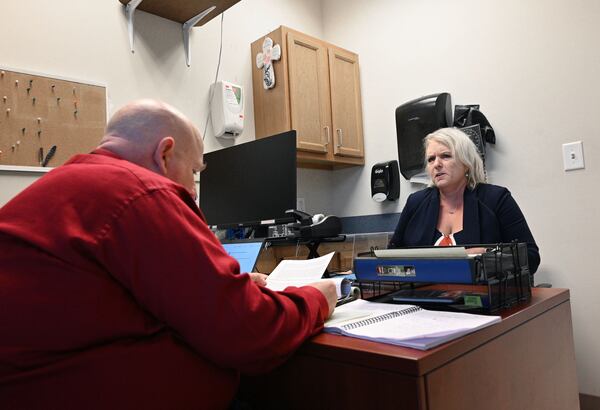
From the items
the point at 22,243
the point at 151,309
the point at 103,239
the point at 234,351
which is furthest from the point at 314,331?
the point at 22,243

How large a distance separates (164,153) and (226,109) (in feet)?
6.27

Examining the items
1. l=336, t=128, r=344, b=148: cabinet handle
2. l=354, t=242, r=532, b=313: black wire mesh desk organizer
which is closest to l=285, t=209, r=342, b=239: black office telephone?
l=354, t=242, r=532, b=313: black wire mesh desk organizer

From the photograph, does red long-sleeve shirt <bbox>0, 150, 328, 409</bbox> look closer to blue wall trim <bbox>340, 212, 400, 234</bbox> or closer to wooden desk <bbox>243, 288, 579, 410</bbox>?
wooden desk <bbox>243, 288, 579, 410</bbox>

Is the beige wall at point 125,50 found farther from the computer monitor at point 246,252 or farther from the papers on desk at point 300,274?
the papers on desk at point 300,274

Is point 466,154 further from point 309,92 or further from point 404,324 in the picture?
point 404,324

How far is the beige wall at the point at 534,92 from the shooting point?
91.1 inches

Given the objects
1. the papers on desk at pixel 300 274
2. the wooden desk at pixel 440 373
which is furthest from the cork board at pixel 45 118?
the wooden desk at pixel 440 373

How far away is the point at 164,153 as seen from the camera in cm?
88

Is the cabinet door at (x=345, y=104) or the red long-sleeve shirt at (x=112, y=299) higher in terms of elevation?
the cabinet door at (x=345, y=104)

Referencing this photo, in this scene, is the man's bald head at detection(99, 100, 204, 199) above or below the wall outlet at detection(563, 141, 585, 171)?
below

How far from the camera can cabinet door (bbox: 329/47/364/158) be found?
3.20 metres

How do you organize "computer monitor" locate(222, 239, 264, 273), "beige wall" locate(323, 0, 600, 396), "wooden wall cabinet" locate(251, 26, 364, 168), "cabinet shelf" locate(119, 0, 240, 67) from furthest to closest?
"wooden wall cabinet" locate(251, 26, 364, 168) < "cabinet shelf" locate(119, 0, 240, 67) < "beige wall" locate(323, 0, 600, 396) < "computer monitor" locate(222, 239, 264, 273)

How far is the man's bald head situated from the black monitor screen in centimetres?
89

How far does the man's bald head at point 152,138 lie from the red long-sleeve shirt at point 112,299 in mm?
160
